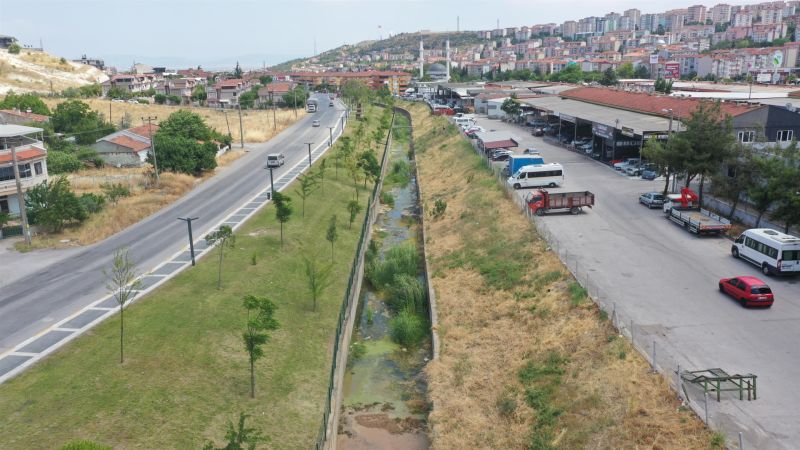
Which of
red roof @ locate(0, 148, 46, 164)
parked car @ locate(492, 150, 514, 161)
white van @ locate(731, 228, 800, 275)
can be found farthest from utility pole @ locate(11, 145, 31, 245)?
parked car @ locate(492, 150, 514, 161)

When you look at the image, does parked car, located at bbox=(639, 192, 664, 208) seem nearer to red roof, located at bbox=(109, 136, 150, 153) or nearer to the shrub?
the shrub

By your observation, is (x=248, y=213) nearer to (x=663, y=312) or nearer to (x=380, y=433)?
(x=380, y=433)

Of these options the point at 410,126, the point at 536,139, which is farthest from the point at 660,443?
the point at 410,126

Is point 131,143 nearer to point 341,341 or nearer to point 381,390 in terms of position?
point 341,341

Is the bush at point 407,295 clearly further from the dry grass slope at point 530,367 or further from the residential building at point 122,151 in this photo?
the residential building at point 122,151

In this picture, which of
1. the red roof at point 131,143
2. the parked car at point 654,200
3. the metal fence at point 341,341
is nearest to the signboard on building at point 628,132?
the parked car at point 654,200

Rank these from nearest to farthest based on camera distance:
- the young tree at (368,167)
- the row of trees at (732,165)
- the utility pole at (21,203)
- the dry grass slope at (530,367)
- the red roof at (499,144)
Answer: the dry grass slope at (530,367) → the row of trees at (732,165) → the utility pole at (21,203) → the young tree at (368,167) → the red roof at (499,144)
